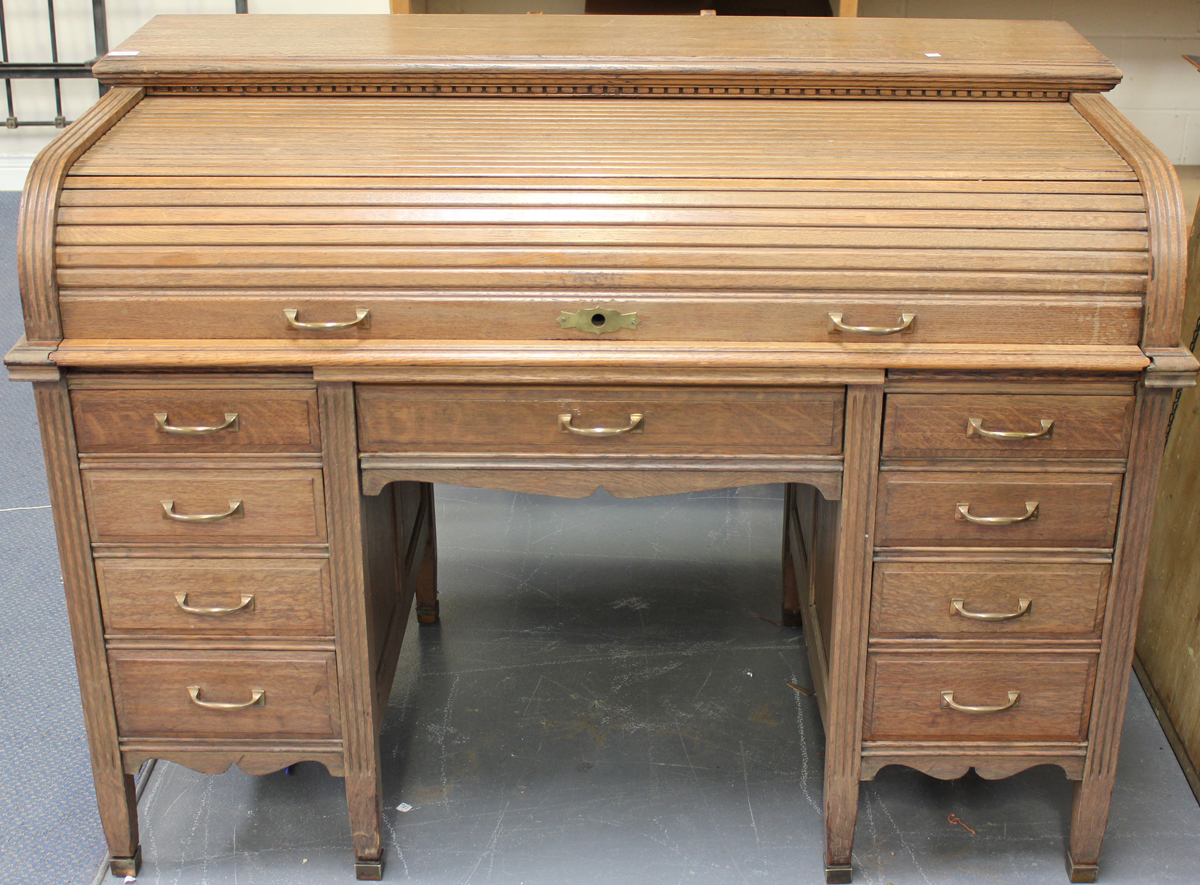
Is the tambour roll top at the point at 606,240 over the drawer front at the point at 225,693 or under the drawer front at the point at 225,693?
over

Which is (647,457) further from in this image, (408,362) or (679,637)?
(679,637)

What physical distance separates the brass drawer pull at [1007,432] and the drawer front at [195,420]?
1.12m

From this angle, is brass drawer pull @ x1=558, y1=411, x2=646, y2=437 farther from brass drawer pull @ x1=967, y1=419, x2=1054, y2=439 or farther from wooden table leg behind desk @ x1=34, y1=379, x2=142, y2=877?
wooden table leg behind desk @ x1=34, y1=379, x2=142, y2=877

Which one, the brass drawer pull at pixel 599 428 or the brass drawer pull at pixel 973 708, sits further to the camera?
the brass drawer pull at pixel 973 708

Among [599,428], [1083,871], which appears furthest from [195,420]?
[1083,871]

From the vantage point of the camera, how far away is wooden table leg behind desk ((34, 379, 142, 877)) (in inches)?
76.3

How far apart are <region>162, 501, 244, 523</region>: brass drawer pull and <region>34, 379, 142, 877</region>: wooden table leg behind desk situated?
5.9 inches

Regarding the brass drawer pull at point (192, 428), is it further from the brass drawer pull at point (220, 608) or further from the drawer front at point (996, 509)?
the drawer front at point (996, 509)

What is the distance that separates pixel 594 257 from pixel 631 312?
11cm

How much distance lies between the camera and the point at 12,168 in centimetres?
470

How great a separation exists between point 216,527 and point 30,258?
543 millimetres

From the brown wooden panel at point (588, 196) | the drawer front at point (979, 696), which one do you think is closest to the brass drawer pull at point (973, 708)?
the drawer front at point (979, 696)

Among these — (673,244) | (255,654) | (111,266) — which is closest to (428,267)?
(673,244)

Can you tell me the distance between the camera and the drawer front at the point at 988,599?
2.03m
